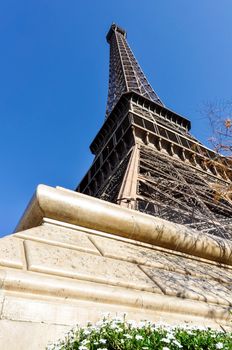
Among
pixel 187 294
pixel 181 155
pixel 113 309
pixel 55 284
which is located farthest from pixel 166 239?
pixel 181 155

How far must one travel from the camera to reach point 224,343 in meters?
2.47

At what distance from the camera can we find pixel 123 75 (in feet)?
186

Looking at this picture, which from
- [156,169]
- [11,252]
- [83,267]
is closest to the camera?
[11,252]

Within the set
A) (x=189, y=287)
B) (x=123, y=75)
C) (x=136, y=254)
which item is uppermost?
(x=123, y=75)

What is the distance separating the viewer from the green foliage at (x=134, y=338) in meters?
2.22

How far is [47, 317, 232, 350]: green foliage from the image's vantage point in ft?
7.30

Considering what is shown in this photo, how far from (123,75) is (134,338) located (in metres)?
57.1

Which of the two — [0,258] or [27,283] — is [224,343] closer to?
[27,283]

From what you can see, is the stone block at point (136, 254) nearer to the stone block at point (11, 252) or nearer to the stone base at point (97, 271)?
the stone base at point (97, 271)

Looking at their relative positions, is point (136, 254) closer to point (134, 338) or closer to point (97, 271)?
point (97, 271)

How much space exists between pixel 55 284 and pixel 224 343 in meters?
1.30

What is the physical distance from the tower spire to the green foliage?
46072 millimetres

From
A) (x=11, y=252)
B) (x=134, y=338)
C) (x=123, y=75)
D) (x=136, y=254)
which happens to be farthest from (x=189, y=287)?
(x=123, y=75)

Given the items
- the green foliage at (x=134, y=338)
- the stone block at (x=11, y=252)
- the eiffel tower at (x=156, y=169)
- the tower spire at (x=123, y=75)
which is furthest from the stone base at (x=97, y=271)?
the tower spire at (x=123, y=75)
